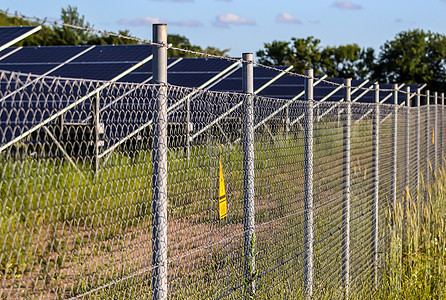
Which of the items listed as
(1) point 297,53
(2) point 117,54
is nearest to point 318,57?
(1) point 297,53

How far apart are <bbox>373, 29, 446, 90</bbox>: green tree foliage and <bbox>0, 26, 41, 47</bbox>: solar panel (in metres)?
41.4

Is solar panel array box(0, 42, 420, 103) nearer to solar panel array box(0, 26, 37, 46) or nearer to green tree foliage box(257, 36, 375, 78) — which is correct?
solar panel array box(0, 26, 37, 46)

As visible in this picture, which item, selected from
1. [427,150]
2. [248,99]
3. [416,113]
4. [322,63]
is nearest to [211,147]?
[248,99]

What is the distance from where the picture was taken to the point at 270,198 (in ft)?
16.8

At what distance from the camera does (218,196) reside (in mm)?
4113

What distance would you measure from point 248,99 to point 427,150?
361 inches

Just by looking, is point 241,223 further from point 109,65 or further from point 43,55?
point 43,55

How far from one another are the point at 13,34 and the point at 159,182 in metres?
10.4

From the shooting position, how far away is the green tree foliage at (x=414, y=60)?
167 feet

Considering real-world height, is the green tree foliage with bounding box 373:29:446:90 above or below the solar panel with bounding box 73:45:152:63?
above

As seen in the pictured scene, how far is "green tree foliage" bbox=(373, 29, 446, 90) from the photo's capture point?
51.0 meters

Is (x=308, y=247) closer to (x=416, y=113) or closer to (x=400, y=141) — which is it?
(x=400, y=141)

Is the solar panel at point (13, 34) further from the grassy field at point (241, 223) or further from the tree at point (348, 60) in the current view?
the tree at point (348, 60)

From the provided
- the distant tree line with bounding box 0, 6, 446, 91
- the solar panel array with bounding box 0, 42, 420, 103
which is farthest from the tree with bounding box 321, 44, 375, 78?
the solar panel array with bounding box 0, 42, 420, 103
